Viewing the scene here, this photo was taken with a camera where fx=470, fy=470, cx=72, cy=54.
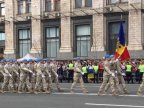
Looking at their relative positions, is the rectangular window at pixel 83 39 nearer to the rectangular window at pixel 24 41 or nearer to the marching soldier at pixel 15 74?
the rectangular window at pixel 24 41

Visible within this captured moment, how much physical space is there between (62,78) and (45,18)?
1292cm

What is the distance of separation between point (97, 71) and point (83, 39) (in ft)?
39.1

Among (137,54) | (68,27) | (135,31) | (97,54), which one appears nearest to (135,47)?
(137,54)

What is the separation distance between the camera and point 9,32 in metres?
50.3

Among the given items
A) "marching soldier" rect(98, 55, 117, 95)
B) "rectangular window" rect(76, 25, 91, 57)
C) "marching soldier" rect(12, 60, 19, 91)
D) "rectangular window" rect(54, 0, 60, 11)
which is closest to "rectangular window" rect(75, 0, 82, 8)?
"rectangular window" rect(76, 25, 91, 57)

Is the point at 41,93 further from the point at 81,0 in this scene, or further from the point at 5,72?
the point at 81,0

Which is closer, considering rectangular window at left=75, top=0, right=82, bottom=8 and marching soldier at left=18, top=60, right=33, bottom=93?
marching soldier at left=18, top=60, right=33, bottom=93

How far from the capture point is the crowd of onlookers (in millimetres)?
31672

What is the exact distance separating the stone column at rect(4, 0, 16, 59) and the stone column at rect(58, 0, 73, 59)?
6.91 metres

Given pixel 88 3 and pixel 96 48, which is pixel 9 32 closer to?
pixel 88 3

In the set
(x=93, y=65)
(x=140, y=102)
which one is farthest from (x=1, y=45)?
(x=140, y=102)

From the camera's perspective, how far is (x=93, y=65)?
3391 centimetres

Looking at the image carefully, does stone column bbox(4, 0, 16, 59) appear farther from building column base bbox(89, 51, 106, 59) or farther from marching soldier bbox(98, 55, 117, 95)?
Answer: marching soldier bbox(98, 55, 117, 95)

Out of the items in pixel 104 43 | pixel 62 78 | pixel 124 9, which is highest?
pixel 124 9
